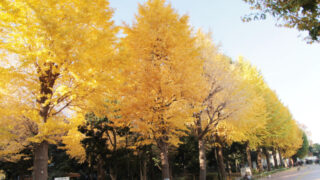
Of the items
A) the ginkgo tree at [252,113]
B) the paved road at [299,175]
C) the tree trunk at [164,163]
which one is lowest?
the paved road at [299,175]

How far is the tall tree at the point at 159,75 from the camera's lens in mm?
8471

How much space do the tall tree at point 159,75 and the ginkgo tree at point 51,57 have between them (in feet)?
5.77

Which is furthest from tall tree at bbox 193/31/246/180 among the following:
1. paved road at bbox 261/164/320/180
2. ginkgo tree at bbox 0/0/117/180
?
paved road at bbox 261/164/320/180

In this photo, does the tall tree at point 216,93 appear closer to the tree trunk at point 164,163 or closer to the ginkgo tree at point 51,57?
the tree trunk at point 164,163

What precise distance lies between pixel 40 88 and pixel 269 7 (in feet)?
25.5

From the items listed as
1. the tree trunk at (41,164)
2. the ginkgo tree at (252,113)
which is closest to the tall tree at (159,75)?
the tree trunk at (41,164)

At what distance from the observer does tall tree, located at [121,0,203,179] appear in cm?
847

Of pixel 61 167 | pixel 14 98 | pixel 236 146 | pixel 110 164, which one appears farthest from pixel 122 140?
pixel 14 98

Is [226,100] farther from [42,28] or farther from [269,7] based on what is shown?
[42,28]

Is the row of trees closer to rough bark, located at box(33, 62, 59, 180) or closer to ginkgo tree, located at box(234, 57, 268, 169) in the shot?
rough bark, located at box(33, 62, 59, 180)

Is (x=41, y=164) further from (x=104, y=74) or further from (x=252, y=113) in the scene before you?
(x=252, y=113)

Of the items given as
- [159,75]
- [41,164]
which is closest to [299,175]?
[159,75]

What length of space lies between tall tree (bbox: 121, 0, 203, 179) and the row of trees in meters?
0.04

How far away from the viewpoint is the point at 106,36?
6.80 metres
